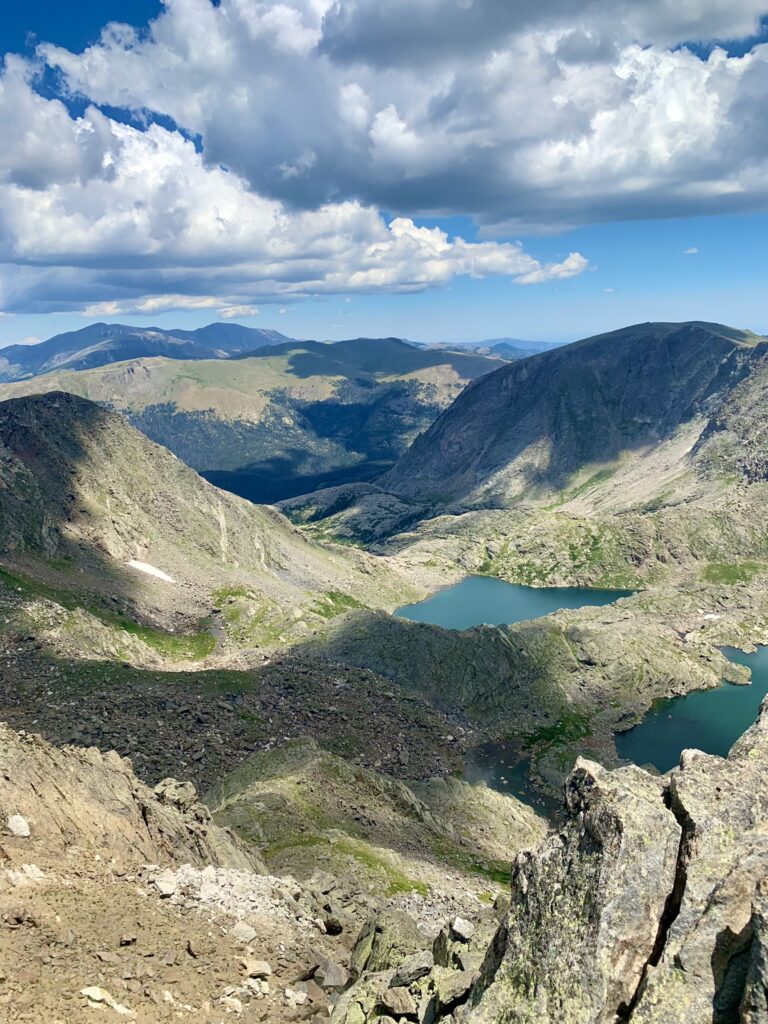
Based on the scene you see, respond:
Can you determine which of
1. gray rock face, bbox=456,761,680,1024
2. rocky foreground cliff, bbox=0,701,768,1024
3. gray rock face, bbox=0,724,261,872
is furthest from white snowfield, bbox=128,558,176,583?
gray rock face, bbox=456,761,680,1024

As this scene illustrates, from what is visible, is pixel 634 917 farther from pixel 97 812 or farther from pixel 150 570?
pixel 150 570

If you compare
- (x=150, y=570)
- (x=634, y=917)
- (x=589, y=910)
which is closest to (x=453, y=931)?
(x=589, y=910)

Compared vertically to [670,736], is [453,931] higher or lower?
higher

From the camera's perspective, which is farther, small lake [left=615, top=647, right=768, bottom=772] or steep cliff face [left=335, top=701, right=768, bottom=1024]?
small lake [left=615, top=647, right=768, bottom=772]

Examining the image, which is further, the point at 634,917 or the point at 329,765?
the point at 329,765

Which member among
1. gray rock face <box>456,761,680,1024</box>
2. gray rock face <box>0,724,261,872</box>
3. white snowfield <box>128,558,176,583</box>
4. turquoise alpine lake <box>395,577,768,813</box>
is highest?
gray rock face <box>456,761,680,1024</box>

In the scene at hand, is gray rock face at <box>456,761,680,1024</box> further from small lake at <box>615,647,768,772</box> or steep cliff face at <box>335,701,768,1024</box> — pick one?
small lake at <box>615,647,768,772</box>

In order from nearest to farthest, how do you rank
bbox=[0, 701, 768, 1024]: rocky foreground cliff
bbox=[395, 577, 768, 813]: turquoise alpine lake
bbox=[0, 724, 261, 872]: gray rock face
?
1. bbox=[0, 701, 768, 1024]: rocky foreground cliff
2. bbox=[0, 724, 261, 872]: gray rock face
3. bbox=[395, 577, 768, 813]: turquoise alpine lake
